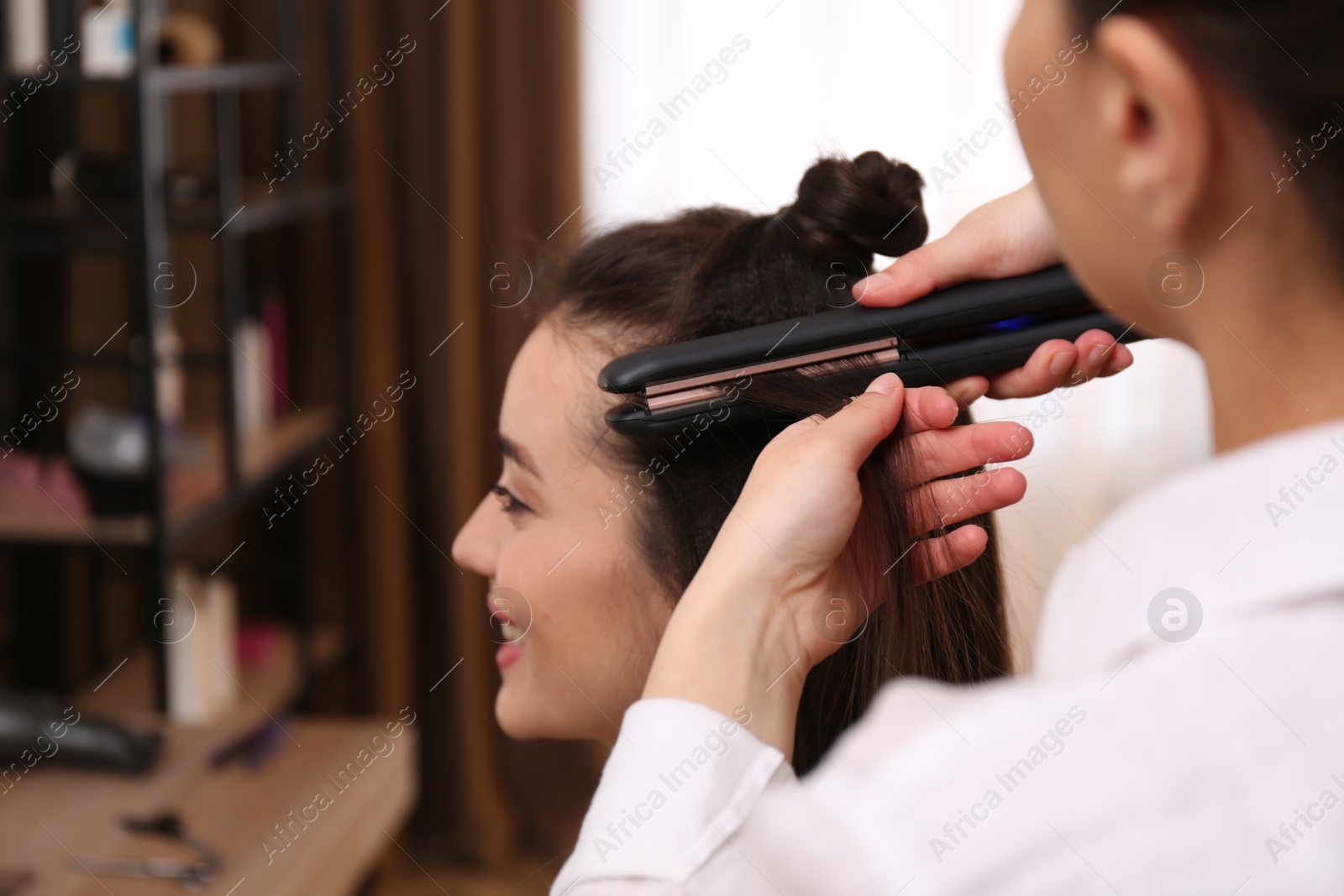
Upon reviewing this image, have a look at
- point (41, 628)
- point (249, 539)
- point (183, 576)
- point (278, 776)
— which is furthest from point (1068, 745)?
point (249, 539)

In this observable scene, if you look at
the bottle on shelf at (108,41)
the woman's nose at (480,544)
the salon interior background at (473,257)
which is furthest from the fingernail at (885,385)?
the bottle on shelf at (108,41)

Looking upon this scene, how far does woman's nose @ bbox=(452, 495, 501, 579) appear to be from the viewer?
920mm

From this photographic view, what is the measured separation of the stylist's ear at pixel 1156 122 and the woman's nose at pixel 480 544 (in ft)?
2.08

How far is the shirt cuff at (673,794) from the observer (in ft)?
1.71

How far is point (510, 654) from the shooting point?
93 cm

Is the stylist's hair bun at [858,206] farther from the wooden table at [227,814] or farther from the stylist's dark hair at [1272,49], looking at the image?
the wooden table at [227,814]

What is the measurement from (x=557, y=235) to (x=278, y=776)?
1.03 metres

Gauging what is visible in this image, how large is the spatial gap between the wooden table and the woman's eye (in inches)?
21.8

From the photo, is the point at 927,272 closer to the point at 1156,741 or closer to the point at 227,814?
the point at 1156,741

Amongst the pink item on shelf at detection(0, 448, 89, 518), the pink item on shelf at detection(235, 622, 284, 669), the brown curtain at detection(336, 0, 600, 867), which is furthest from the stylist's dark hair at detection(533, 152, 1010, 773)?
the pink item on shelf at detection(235, 622, 284, 669)

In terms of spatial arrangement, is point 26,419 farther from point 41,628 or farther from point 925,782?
point 925,782

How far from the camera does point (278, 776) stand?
138 centimetres

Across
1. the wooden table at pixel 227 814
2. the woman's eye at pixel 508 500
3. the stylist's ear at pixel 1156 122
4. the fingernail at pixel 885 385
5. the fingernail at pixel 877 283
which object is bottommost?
the wooden table at pixel 227 814

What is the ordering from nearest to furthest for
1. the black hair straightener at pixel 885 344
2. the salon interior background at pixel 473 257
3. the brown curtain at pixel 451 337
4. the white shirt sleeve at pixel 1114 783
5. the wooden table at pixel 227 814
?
the white shirt sleeve at pixel 1114 783
the black hair straightener at pixel 885 344
the wooden table at pixel 227 814
the salon interior background at pixel 473 257
the brown curtain at pixel 451 337
